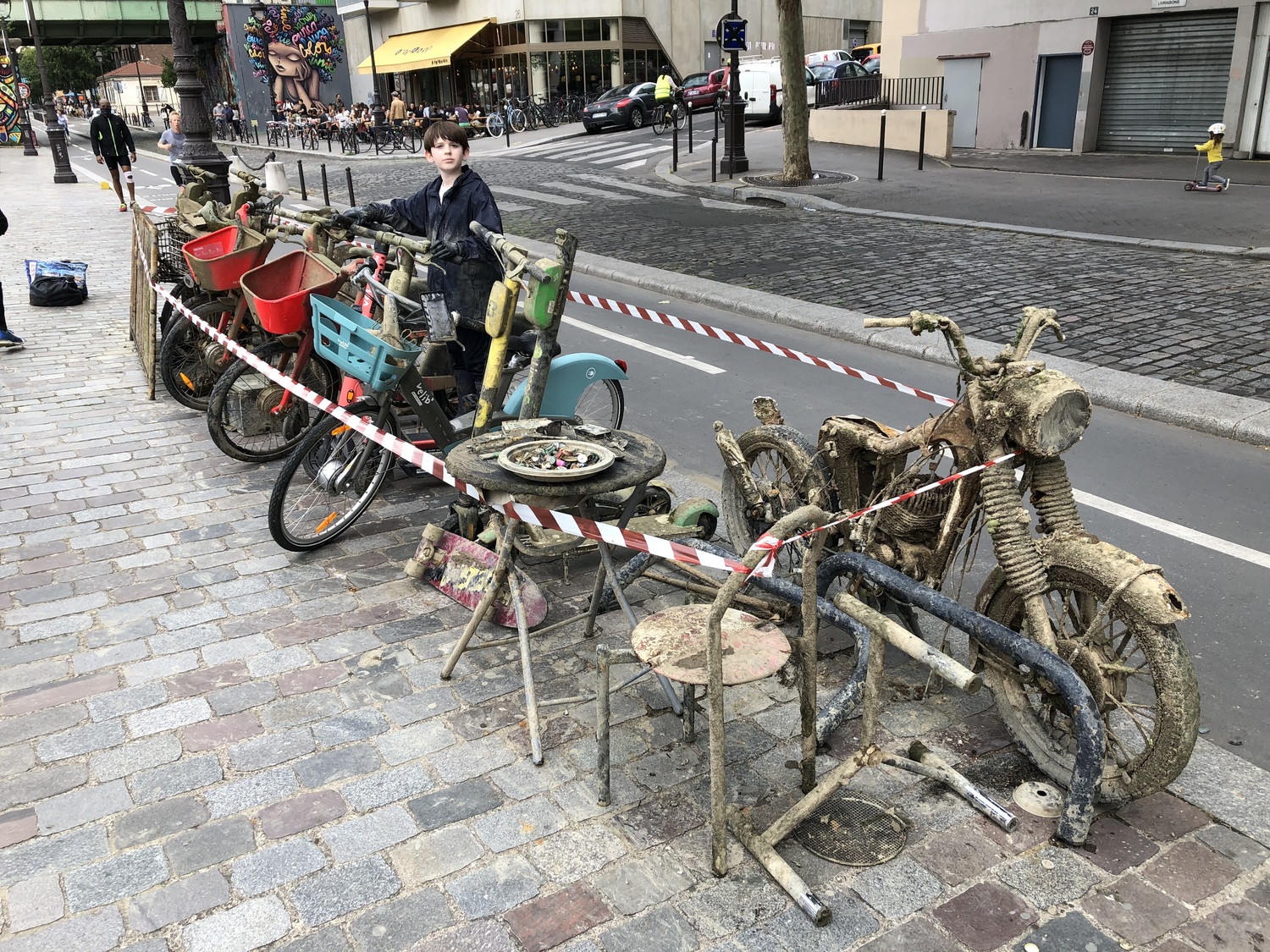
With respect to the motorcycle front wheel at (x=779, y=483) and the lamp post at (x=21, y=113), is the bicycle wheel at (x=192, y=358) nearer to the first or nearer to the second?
the motorcycle front wheel at (x=779, y=483)

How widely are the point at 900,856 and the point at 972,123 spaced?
Result: 25348mm

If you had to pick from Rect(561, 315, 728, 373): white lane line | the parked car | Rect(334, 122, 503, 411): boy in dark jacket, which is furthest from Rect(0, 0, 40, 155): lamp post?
Rect(334, 122, 503, 411): boy in dark jacket

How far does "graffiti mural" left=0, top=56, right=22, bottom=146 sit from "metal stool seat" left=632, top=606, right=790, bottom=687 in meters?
54.5

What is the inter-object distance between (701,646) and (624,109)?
3082cm

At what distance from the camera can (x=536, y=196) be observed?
1866 cm

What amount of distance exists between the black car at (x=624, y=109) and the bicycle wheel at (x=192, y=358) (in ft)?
86.8

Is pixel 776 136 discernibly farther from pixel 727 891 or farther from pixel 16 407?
pixel 727 891

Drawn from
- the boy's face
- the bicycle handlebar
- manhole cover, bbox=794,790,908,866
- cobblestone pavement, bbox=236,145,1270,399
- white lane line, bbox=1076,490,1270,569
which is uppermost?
the boy's face

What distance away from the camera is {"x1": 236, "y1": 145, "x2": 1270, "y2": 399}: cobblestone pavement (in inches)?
311

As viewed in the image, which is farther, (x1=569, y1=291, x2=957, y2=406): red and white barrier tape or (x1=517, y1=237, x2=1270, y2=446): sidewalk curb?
(x1=517, y1=237, x2=1270, y2=446): sidewalk curb

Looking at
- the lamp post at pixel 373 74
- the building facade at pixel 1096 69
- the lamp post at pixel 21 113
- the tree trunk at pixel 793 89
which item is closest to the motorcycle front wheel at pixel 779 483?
the tree trunk at pixel 793 89

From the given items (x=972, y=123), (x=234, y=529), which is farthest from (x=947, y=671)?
(x=972, y=123)

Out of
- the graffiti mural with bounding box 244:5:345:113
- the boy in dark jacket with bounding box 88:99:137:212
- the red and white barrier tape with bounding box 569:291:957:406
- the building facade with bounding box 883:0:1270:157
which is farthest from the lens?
the graffiti mural with bounding box 244:5:345:113

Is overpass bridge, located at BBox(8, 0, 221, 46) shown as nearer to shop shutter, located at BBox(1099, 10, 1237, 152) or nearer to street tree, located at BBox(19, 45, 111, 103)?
street tree, located at BBox(19, 45, 111, 103)
